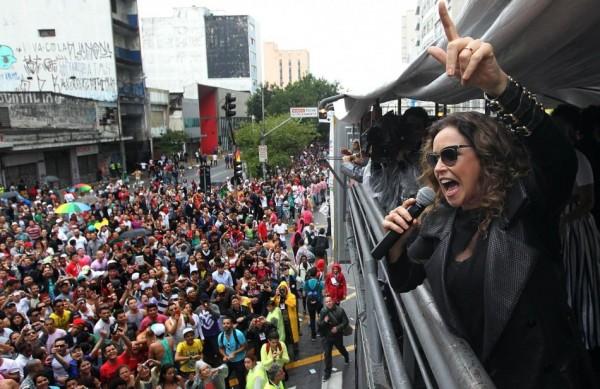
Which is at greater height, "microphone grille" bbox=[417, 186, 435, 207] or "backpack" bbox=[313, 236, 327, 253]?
"microphone grille" bbox=[417, 186, 435, 207]

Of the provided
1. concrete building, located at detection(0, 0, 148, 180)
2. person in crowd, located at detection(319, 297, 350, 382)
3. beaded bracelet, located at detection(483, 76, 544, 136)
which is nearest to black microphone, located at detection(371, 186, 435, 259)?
beaded bracelet, located at detection(483, 76, 544, 136)

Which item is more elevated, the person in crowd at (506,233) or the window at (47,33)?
the window at (47,33)

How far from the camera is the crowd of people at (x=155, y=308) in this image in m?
6.73

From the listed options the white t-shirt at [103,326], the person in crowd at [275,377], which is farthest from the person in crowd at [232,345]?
the white t-shirt at [103,326]

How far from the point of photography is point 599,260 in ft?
7.16

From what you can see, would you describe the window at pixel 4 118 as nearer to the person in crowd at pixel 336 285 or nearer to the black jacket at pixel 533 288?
the person in crowd at pixel 336 285

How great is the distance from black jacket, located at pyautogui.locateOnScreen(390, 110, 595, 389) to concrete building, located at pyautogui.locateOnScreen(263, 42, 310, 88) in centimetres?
16382

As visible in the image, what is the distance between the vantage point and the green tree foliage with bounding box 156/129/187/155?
48781 millimetres

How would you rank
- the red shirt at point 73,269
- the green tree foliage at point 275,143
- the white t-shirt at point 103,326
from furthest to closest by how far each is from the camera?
1. the green tree foliage at point 275,143
2. the red shirt at point 73,269
3. the white t-shirt at point 103,326

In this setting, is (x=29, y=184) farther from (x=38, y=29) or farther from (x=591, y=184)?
(x=591, y=184)

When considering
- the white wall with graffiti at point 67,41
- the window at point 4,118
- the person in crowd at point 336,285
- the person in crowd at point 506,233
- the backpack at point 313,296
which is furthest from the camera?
the white wall with graffiti at point 67,41

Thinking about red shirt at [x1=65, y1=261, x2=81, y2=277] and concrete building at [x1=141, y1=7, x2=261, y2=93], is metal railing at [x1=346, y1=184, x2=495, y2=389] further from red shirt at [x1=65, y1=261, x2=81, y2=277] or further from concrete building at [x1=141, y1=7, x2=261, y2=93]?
concrete building at [x1=141, y1=7, x2=261, y2=93]

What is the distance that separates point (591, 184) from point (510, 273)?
3.34ft

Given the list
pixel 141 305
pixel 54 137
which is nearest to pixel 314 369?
pixel 141 305
